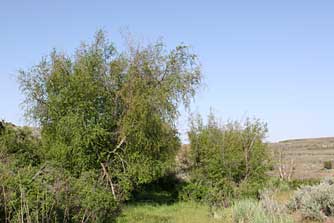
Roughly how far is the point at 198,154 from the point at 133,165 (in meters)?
5.94

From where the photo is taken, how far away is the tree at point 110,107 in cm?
1812

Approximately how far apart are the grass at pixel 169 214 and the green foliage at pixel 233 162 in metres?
1.55

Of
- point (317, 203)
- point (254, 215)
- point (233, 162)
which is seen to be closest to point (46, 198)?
point (254, 215)

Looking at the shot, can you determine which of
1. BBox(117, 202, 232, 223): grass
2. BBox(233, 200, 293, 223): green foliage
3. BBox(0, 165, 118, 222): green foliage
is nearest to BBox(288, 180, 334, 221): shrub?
BBox(233, 200, 293, 223): green foliage

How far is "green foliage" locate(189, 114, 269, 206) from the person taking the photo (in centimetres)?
2080

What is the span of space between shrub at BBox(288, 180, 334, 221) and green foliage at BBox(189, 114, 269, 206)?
20.9 feet

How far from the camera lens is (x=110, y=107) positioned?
19.0m

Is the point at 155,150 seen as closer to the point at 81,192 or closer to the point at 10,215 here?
the point at 81,192

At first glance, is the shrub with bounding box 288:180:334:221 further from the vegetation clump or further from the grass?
the vegetation clump

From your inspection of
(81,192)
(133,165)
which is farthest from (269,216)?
(133,165)

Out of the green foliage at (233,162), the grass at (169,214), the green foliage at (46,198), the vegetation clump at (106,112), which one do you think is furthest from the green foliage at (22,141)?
the green foliage at (233,162)

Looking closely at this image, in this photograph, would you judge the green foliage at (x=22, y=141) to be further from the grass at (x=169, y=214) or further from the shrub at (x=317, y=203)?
the shrub at (x=317, y=203)

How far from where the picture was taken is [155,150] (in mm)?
19859

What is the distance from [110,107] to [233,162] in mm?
6744
